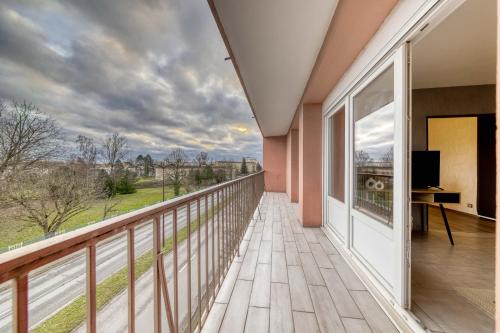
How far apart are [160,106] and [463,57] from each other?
41.6 ft

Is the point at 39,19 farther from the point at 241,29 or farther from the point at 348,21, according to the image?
the point at 348,21

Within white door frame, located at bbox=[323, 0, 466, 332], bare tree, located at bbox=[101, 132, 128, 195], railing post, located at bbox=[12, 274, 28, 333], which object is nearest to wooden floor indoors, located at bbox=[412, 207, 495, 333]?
white door frame, located at bbox=[323, 0, 466, 332]

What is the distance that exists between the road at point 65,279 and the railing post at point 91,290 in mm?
14

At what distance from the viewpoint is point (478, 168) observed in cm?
434

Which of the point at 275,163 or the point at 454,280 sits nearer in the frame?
the point at 454,280

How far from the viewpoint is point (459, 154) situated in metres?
4.67

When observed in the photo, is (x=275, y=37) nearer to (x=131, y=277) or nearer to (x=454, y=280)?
(x=131, y=277)

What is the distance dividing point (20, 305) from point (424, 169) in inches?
160

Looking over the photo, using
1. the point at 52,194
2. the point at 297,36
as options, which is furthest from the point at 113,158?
the point at 297,36

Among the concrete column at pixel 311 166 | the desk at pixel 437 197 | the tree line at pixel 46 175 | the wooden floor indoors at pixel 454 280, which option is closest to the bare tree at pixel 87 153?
the tree line at pixel 46 175

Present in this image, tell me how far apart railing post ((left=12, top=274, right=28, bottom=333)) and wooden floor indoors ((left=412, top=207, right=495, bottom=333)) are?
201 cm

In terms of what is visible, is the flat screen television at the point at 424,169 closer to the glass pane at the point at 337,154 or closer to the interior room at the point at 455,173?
the interior room at the point at 455,173

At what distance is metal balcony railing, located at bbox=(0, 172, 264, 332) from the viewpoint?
0.40 meters

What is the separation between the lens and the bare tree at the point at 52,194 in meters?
1.86
